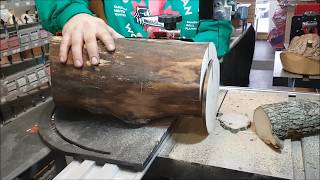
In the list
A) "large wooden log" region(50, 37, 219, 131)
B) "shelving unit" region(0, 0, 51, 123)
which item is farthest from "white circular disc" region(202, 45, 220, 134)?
"shelving unit" region(0, 0, 51, 123)

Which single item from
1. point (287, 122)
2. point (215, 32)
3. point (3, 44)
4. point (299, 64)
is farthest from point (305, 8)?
point (3, 44)

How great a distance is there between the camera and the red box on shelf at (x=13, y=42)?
200cm

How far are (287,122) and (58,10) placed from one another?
81 centimetres

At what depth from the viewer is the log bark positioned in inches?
30.1

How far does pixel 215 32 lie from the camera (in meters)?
1.10

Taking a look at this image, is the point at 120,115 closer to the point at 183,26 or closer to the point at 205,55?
the point at 205,55

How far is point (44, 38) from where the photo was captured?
2.28 metres

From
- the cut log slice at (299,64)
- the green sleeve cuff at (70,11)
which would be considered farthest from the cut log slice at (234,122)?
the green sleeve cuff at (70,11)

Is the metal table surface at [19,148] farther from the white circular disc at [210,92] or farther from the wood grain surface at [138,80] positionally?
the white circular disc at [210,92]

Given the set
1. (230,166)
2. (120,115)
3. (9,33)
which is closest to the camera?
(230,166)

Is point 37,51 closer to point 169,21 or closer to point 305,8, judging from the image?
point 169,21

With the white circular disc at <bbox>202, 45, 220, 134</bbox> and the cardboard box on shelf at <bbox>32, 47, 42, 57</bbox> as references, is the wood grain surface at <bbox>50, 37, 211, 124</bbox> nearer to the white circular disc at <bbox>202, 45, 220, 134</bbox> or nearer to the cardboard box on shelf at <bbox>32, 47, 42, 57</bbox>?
the white circular disc at <bbox>202, 45, 220, 134</bbox>

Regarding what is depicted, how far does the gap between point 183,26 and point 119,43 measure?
385mm

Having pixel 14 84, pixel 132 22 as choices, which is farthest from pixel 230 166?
pixel 14 84
